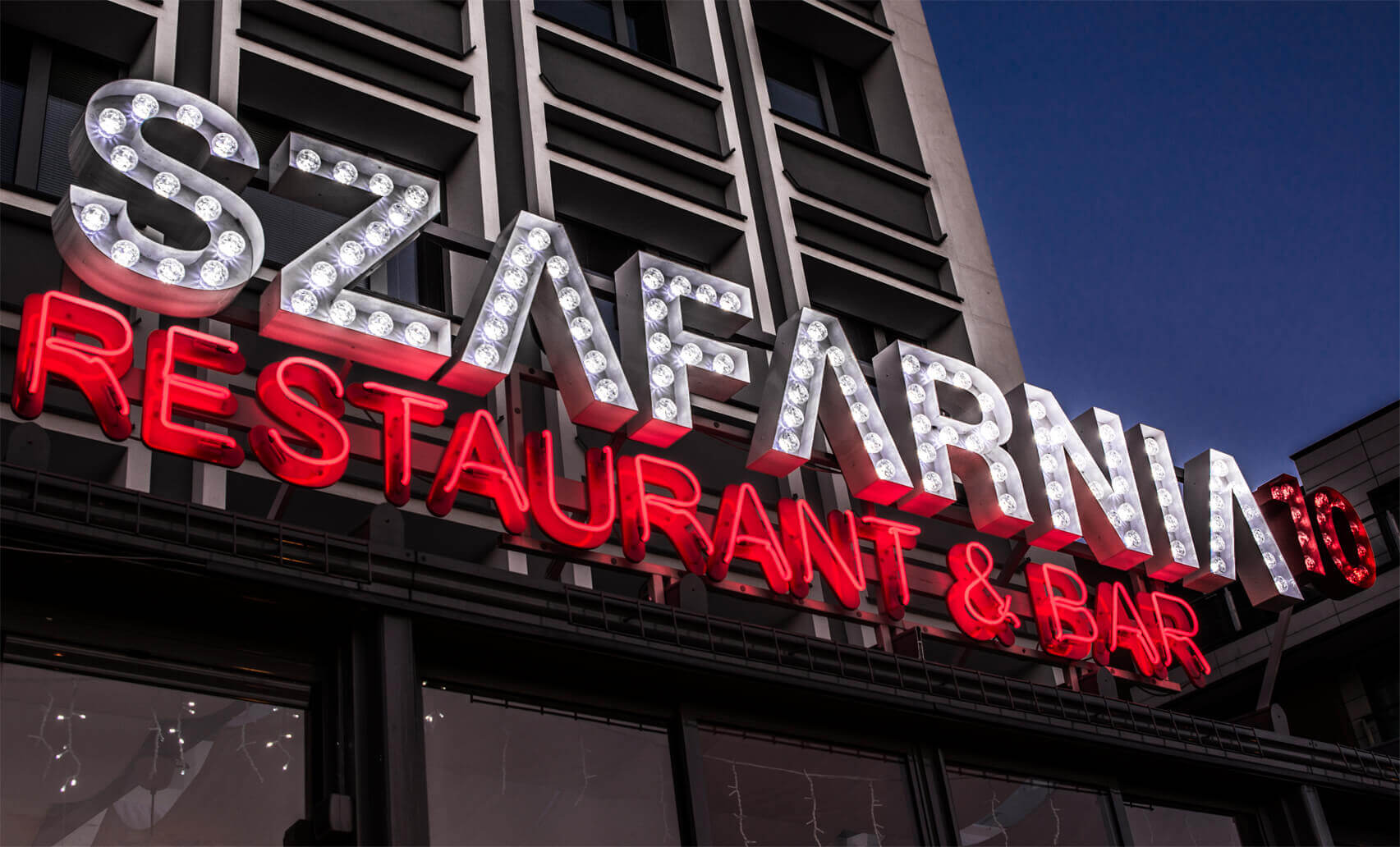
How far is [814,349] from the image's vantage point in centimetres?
1538

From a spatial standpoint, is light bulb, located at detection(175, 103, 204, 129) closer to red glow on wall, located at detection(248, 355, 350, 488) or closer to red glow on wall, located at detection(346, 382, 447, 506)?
red glow on wall, located at detection(248, 355, 350, 488)

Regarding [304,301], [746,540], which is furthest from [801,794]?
[304,301]

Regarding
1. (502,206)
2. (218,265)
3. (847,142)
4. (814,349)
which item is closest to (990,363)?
(847,142)

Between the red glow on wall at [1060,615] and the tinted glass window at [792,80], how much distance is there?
9826mm

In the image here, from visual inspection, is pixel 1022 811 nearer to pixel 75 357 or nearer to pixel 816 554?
pixel 816 554

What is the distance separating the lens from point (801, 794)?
1220 centimetres

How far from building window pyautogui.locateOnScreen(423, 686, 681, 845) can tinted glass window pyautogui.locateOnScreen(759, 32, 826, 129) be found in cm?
1391

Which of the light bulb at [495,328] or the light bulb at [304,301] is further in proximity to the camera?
the light bulb at [495,328]

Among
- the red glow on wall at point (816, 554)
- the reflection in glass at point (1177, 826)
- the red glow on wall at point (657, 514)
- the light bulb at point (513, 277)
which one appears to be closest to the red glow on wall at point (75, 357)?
the light bulb at point (513, 277)

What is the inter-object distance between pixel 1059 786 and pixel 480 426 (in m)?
6.61

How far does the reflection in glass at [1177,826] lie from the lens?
1434 cm

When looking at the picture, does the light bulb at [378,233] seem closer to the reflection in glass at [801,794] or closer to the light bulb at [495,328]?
the light bulb at [495,328]

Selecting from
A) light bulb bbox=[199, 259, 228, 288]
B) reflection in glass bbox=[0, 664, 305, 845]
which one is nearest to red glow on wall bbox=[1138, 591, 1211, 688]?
reflection in glass bbox=[0, 664, 305, 845]

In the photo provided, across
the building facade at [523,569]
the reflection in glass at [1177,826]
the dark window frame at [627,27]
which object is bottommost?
the reflection in glass at [1177,826]
